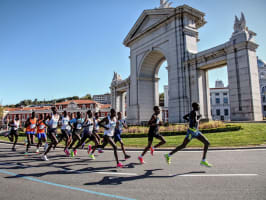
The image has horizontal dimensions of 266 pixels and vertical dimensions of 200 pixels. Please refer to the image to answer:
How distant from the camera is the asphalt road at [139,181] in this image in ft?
12.8

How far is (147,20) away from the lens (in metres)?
30.5

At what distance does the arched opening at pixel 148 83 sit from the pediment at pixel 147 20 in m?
4.63

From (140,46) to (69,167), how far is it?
92.1ft

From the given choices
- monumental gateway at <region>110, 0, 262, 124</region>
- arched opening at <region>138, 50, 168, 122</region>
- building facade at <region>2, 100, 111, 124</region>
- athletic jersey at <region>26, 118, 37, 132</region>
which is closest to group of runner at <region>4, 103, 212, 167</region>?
athletic jersey at <region>26, 118, 37, 132</region>

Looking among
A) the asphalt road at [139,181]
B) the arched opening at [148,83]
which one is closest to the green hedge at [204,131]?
the asphalt road at [139,181]

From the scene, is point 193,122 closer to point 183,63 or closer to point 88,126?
point 88,126

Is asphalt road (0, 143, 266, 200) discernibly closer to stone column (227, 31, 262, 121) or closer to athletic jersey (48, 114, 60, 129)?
athletic jersey (48, 114, 60, 129)

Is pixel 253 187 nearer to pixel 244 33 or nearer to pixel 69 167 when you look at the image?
pixel 69 167

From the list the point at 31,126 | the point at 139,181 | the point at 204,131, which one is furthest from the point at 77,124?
the point at 204,131

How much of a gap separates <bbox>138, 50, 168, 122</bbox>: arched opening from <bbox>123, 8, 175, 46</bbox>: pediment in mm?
4634

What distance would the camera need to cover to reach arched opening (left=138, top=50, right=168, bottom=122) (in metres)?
31.7

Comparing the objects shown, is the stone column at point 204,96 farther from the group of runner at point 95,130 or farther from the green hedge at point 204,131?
the group of runner at point 95,130

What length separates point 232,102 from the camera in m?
20.8

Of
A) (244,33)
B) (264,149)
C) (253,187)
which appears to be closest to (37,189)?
(253,187)
